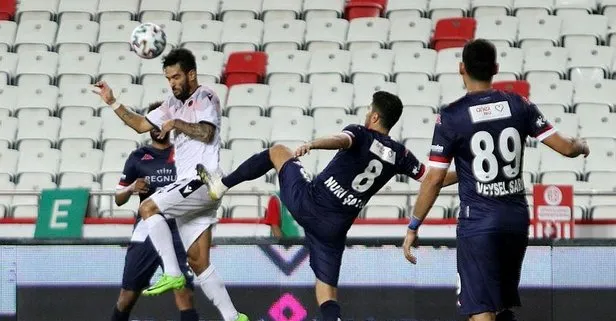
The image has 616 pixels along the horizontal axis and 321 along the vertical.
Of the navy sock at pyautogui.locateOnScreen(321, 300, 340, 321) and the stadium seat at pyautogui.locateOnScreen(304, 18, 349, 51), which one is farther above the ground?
the stadium seat at pyautogui.locateOnScreen(304, 18, 349, 51)

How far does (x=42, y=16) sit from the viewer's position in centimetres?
1798

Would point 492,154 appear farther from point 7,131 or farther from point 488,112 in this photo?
point 7,131

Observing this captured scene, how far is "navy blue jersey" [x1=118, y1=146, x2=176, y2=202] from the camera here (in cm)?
1081

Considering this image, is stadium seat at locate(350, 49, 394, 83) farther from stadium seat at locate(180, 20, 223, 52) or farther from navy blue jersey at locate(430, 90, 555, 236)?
navy blue jersey at locate(430, 90, 555, 236)

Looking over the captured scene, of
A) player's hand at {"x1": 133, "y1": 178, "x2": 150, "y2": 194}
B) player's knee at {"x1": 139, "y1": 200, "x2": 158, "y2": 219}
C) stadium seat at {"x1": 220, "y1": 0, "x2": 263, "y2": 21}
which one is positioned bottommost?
player's knee at {"x1": 139, "y1": 200, "x2": 158, "y2": 219}

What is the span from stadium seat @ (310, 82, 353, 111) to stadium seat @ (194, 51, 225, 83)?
129 centimetres

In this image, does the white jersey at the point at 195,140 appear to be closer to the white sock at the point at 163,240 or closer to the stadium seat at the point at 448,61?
the white sock at the point at 163,240

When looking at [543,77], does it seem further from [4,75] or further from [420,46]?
[4,75]

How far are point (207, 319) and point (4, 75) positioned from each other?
22.4 feet

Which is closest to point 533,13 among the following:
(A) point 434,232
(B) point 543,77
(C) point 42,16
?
(B) point 543,77

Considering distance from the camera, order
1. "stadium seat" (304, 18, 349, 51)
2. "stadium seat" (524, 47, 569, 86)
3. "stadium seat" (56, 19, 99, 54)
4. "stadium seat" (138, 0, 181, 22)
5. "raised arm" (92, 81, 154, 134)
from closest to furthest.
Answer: "raised arm" (92, 81, 154, 134) < "stadium seat" (524, 47, 569, 86) < "stadium seat" (304, 18, 349, 51) < "stadium seat" (56, 19, 99, 54) < "stadium seat" (138, 0, 181, 22)

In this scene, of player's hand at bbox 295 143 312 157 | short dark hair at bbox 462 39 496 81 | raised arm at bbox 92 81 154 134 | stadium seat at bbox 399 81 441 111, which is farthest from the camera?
stadium seat at bbox 399 81 441 111

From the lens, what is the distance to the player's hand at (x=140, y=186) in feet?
35.2

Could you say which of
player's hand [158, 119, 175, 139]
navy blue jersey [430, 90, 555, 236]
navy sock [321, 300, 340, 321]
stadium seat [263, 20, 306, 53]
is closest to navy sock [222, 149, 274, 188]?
player's hand [158, 119, 175, 139]
